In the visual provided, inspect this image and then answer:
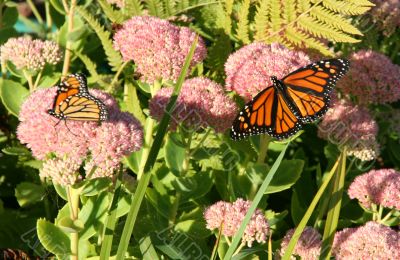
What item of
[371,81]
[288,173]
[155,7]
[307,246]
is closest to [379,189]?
[288,173]

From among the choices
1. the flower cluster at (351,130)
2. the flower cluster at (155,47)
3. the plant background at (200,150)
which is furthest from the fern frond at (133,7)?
the flower cluster at (351,130)

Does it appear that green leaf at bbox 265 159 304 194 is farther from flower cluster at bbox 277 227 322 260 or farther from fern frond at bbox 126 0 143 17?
fern frond at bbox 126 0 143 17

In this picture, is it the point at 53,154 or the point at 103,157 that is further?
the point at 53,154

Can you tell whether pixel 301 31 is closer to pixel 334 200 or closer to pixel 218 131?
pixel 218 131

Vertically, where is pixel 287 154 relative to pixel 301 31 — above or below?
below

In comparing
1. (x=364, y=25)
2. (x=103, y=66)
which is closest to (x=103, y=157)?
(x=364, y=25)

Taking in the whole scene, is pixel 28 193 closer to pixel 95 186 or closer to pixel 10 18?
pixel 95 186

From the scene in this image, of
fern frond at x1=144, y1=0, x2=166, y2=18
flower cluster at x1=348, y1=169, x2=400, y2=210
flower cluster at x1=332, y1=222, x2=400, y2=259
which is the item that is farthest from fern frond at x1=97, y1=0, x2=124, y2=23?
flower cluster at x1=332, y1=222, x2=400, y2=259
